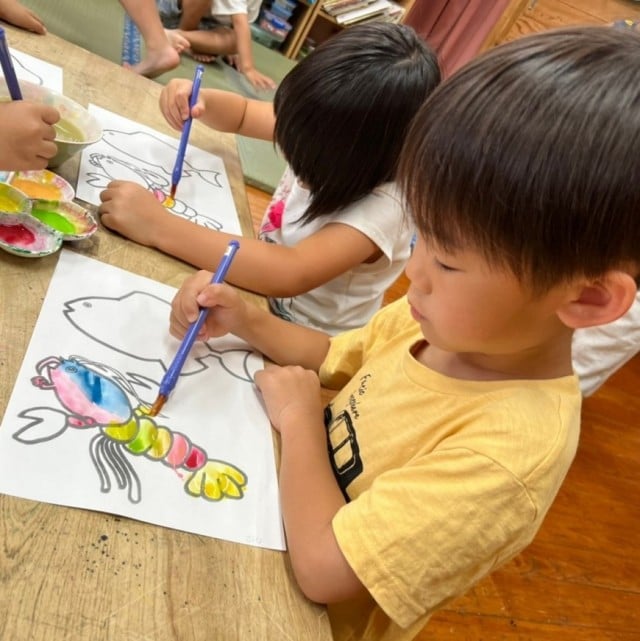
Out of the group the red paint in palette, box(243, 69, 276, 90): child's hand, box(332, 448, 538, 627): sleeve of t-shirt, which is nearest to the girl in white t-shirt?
the red paint in palette

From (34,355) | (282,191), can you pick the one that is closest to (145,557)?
(34,355)

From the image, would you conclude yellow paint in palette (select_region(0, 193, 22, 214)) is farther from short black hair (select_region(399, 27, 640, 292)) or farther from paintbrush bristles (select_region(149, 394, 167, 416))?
A: short black hair (select_region(399, 27, 640, 292))

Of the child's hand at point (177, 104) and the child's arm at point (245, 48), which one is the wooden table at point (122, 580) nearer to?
the child's hand at point (177, 104)

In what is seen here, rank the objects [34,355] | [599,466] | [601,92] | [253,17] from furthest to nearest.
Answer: [253,17], [599,466], [34,355], [601,92]

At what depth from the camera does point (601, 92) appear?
1.07ft

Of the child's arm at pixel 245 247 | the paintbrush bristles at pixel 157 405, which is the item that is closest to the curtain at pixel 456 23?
the child's arm at pixel 245 247

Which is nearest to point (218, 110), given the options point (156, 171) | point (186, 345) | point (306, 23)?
point (156, 171)

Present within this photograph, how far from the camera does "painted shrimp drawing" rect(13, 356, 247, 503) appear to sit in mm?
394

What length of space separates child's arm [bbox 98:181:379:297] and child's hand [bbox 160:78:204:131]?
215 mm

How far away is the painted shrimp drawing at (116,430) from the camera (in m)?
0.39

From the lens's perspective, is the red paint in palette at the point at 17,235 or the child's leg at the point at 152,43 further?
the child's leg at the point at 152,43

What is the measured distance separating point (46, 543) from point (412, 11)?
2.97m

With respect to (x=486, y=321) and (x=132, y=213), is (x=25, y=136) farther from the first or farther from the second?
(x=486, y=321)

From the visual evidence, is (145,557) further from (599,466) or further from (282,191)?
(599,466)
